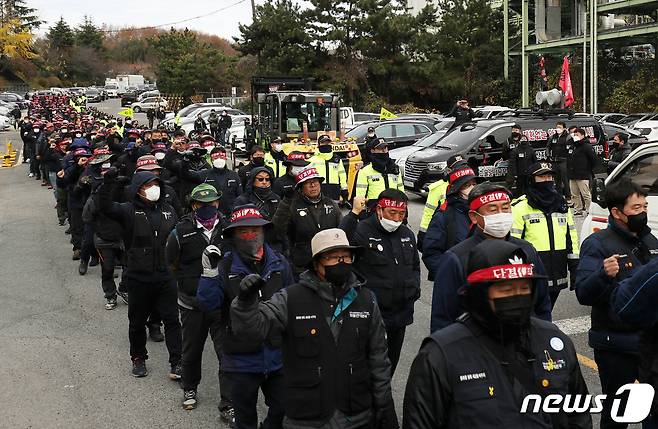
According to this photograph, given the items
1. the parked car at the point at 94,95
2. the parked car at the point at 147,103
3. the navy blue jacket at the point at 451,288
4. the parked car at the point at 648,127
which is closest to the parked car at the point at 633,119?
the parked car at the point at 648,127

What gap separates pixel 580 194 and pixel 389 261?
423 inches

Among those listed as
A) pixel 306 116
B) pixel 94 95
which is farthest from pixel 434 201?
pixel 94 95

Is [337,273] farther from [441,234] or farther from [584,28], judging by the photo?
[584,28]

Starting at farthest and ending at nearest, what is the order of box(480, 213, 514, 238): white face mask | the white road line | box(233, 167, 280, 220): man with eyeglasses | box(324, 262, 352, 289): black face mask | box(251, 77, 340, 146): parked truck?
1. box(251, 77, 340, 146): parked truck
2. box(233, 167, 280, 220): man with eyeglasses
3. the white road line
4. box(480, 213, 514, 238): white face mask
5. box(324, 262, 352, 289): black face mask

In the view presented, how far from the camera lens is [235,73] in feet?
178

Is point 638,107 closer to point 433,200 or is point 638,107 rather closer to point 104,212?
point 433,200

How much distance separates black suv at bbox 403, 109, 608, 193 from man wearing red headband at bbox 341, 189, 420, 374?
34.0 feet

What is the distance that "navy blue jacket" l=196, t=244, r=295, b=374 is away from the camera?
14.9 ft

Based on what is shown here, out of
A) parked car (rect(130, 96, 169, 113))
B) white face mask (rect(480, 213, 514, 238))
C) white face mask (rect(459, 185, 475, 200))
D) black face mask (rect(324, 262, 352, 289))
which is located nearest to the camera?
black face mask (rect(324, 262, 352, 289))

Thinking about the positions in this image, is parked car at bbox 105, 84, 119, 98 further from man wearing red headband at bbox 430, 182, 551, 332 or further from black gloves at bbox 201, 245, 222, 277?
man wearing red headband at bbox 430, 182, 551, 332

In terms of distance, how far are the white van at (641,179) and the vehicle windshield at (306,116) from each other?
12.5 metres

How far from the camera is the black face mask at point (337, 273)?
12.2ft

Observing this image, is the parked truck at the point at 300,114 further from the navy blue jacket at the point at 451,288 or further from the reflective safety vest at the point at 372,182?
the navy blue jacket at the point at 451,288

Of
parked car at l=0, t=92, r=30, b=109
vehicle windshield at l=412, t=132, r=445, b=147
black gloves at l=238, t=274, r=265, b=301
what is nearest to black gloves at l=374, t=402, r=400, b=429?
black gloves at l=238, t=274, r=265, b=301
